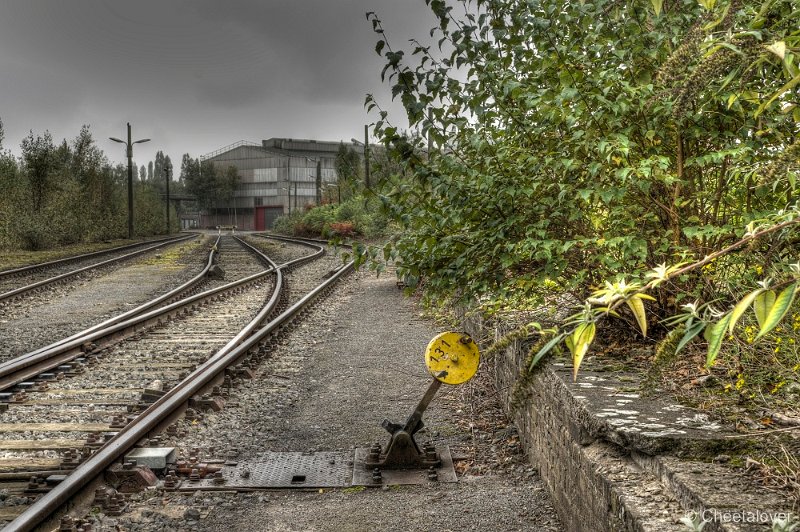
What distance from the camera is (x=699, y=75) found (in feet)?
7.18

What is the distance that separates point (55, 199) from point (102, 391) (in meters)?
35.2

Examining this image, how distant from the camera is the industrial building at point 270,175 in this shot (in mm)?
108750

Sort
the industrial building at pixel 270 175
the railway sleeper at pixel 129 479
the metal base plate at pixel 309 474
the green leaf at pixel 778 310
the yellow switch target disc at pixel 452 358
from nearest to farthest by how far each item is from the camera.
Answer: the green leaf at pixel 778 310 → the railway sleeper at pixel 129 479 → the metal base plate at pixel 309 474 → the yellow switch target disc at pixel 452 358 → the industrial building at pixel 270 175

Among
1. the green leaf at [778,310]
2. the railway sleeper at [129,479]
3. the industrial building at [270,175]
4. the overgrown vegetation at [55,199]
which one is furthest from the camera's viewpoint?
the industrial building at [270,175]

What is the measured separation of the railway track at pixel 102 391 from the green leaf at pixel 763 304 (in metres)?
3.45

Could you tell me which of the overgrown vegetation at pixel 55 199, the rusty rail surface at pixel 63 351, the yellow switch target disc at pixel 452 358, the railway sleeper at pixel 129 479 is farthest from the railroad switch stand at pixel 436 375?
the overgrown vegetation at pixel 55 199

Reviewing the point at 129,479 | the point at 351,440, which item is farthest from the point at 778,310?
the point at 351,440

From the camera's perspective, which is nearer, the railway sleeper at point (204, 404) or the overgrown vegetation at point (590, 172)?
the overgrown vegetation at point (590, 172)

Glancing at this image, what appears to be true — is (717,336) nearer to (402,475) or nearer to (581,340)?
(581,340)

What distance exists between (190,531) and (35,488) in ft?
3.59

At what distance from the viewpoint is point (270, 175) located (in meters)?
111

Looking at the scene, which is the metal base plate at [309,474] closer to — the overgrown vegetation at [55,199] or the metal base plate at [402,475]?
the metal base plate at [402,475]

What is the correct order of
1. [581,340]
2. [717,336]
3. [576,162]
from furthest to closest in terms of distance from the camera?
[576,162], [581,340], [717,336]

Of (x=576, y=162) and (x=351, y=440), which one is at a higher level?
(x=576, y=162)
